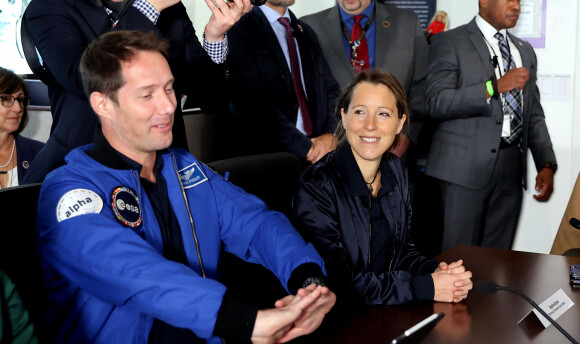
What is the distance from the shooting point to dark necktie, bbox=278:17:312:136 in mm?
3043

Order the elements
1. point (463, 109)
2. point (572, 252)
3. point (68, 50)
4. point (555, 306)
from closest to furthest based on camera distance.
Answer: point (555, 306) → point (68, 50) → point (572, 252) → point (463, 109)

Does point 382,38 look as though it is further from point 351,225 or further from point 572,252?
point 351,225

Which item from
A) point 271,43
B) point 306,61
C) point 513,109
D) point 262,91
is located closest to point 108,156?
point 262,91

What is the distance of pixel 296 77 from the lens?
305 centimetres

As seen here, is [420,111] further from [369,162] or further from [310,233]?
[310,233]

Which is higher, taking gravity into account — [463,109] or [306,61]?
[306,61]

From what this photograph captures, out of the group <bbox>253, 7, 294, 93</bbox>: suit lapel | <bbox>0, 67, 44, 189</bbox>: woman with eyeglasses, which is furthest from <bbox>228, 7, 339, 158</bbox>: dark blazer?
<bbox>0, 67, 44, 189</bbox>: woman with eyeglasses

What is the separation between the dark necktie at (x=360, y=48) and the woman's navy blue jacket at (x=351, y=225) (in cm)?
137

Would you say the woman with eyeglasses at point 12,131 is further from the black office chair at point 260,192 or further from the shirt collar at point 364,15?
the shirt collar at point 364,15

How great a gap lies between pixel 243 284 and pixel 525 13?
3185 mm

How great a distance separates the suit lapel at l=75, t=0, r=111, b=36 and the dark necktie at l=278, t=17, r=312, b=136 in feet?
4.02

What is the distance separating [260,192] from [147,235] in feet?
1.67

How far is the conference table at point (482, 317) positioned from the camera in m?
1.38

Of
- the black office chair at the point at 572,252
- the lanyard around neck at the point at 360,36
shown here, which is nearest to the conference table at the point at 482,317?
the black office chair at the point at 572,252
